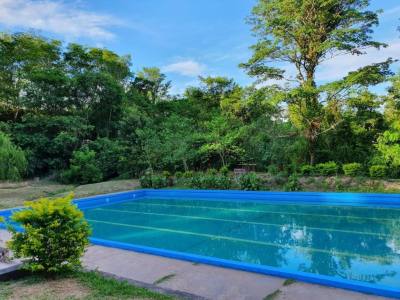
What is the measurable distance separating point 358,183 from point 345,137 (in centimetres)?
283

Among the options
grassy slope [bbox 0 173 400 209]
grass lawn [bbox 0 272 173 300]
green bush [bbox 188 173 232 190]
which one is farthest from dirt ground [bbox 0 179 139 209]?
grass lawn [bbox 0 272 173 300]

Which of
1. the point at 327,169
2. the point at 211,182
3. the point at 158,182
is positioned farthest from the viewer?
the point at 158,182

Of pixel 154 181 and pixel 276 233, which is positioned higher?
pixel 154 181

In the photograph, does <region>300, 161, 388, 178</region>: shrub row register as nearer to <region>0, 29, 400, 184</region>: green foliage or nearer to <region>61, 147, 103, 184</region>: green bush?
<region>0, 29, 400, 184</region>: green foliage

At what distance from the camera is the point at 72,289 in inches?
136

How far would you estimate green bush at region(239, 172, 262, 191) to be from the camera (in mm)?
12023

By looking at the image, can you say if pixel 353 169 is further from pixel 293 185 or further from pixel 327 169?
pixel 293 185

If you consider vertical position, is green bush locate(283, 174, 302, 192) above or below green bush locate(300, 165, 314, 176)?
below

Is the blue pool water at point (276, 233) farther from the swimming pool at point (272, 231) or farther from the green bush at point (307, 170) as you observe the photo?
the green bush at point (307, 170)

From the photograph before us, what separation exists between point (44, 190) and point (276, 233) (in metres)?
10.5

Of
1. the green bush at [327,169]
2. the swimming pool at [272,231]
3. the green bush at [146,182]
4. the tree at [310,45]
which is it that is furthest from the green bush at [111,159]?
the green bush at [327,169]

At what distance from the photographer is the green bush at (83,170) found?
1566cm

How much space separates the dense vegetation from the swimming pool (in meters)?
2.21

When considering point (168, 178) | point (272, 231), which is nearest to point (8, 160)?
point (168, 178)
